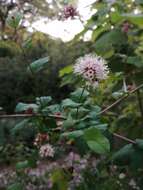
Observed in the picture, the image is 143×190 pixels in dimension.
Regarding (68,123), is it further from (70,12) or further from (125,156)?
(70,12)

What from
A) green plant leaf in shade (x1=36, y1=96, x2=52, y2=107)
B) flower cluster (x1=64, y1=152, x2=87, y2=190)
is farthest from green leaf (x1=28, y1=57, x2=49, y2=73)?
flower cluster (x1=64, y1=152, x2=87, y2=190)

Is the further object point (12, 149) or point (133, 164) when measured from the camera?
point (12, 149)

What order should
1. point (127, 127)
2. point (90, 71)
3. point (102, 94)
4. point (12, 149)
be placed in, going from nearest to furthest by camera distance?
point (90, 71) → point (127, 127) → point (102, 94) → point (12, 149)

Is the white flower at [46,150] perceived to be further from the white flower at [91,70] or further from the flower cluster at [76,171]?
the flower cluster at [76,171]

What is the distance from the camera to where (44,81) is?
912 centimetres

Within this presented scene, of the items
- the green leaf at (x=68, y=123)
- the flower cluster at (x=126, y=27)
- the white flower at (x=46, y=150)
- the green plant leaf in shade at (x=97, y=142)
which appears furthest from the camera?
the flower cluster at (x=126, y=27)

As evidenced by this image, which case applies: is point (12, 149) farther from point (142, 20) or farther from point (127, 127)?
point (142, 20)

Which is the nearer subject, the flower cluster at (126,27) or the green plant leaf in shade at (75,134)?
the green plant leaf in shade at (75,134)

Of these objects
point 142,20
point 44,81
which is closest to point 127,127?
point 142,20

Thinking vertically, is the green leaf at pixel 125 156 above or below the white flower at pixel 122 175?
above

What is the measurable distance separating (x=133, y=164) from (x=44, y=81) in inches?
303

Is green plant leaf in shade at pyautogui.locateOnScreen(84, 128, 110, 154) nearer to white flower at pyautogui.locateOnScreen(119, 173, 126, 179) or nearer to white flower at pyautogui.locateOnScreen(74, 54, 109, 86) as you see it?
white flower at pyautogui.locateOnScreen(74, 54, 109, 86)

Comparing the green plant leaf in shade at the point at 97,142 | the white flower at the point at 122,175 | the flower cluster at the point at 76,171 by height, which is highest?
the green plant leaf in shade at the point at 97,142

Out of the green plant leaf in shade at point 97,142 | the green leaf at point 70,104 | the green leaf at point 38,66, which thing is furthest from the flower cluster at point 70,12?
the green plant leaf in shade at point 97,142
